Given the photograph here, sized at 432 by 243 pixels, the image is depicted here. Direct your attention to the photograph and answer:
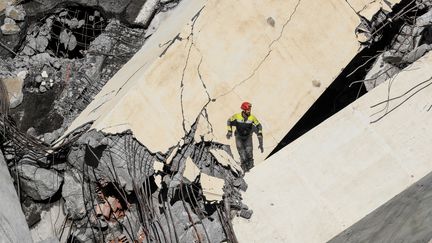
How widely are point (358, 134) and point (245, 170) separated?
1534 mm

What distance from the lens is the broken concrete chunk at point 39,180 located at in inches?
330

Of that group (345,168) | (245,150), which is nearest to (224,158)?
(245,150)

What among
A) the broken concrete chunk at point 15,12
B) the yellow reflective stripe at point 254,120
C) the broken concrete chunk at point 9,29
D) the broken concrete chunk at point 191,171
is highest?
the broken concrete chunk at point 15,12

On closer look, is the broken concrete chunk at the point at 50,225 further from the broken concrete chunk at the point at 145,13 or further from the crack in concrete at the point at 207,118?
the broken concrete chunk at the point at 145,13

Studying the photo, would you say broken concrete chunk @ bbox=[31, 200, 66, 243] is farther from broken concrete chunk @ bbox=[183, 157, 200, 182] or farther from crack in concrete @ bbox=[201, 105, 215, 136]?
crack in concrete @ bbox=[201, 105, 215, 136]

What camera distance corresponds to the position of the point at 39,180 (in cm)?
838

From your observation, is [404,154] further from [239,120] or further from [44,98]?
[44,98]

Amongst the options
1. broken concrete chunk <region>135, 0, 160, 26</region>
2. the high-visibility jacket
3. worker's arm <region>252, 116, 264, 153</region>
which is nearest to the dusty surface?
worker's arm <region>252, 116, 264, 153</region>

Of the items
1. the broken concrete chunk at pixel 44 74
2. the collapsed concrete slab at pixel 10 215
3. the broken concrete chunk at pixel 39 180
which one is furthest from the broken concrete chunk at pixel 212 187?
the broken concrete chunk at pixel 44 74

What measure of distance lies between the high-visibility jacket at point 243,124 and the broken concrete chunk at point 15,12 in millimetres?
3675

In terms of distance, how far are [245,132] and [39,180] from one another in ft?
8.91

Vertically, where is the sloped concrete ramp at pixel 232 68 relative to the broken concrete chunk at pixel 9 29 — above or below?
below

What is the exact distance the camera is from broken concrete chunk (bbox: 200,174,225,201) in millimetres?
7996

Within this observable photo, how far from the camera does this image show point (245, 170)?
8.71 metres
